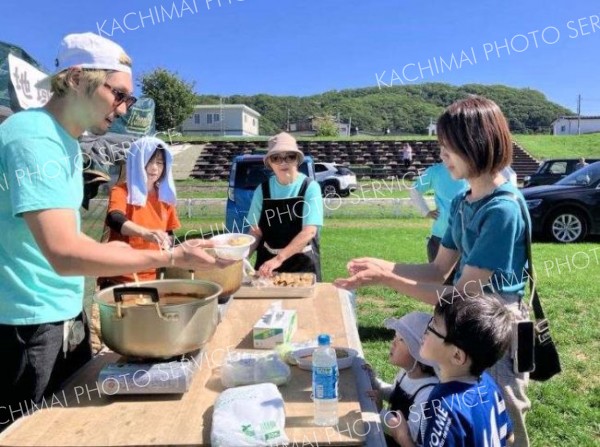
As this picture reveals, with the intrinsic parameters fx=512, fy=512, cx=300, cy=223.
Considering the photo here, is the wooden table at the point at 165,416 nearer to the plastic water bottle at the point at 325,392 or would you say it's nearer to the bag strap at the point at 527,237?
the plastic water bottle at the point at 325,392

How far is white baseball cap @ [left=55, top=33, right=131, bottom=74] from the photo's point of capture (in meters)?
1.49

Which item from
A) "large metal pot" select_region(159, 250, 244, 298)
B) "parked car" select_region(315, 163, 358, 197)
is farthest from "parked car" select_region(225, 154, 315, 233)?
"parked car" select_region(315, 163, 358, 197)

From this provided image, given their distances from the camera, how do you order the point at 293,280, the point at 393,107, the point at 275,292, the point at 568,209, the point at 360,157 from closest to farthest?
the point at 275,292 < the point at 293,280 < the point at 568,209 < the point at 360,157 < the point at 393,107

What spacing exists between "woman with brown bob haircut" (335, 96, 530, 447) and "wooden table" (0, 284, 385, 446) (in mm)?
471

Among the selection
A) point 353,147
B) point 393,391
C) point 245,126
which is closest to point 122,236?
point 393,391

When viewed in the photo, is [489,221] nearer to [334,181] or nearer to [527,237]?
[527,237]

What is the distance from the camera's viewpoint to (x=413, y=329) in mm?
1854

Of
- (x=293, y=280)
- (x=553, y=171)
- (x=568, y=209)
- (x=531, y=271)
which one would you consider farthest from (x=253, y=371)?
(x=553, y=171)

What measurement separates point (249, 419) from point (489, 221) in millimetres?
962

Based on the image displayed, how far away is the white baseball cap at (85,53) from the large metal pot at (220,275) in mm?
972

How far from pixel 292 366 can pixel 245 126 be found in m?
66.8

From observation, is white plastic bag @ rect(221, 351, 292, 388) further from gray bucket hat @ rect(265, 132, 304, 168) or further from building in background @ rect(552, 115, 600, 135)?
building in background @ rect(552, 115, 600, 135)

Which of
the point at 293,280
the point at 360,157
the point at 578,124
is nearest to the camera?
the point at 293,280

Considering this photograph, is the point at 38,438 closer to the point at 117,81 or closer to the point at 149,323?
the point at 149,323
